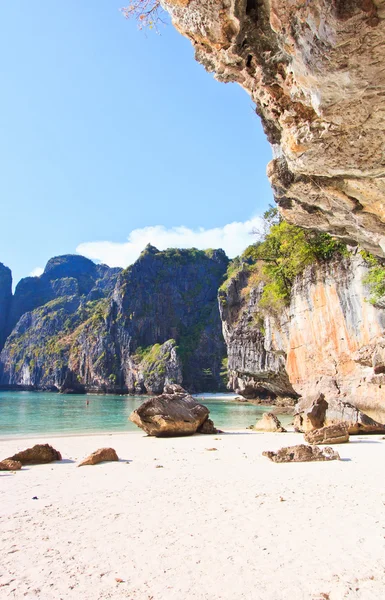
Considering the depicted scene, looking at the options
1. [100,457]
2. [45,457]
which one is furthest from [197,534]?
[45,457]

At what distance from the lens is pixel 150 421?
14.7 meters

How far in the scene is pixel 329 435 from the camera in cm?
1091

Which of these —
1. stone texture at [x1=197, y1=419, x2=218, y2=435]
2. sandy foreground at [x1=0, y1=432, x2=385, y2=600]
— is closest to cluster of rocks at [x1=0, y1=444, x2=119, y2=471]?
sandy foreground at [x1=0, y1=432, x2=385, y2=600]

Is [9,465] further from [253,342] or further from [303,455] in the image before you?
[253,342]

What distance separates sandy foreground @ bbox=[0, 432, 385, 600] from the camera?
2.89 meters

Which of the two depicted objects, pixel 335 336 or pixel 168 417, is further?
pixel 335 336

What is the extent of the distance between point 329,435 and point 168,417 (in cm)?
639

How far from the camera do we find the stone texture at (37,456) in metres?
9.01

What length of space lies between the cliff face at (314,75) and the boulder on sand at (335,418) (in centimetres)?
940

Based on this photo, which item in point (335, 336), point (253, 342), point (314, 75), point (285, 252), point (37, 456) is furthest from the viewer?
point (253, 342)

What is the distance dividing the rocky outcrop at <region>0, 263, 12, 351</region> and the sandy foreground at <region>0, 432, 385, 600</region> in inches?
6442

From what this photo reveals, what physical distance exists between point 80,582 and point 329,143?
218 inches

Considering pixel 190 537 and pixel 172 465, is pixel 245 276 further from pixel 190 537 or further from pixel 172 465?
pixel 190 537

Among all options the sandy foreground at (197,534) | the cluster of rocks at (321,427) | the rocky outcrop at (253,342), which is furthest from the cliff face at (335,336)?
the sandy foreground at (197,534)
